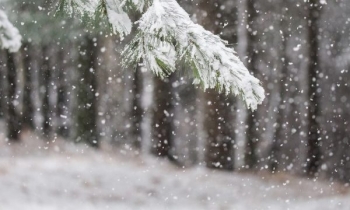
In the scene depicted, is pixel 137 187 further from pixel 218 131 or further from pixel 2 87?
pixel 2 87

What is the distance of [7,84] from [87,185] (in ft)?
23.4

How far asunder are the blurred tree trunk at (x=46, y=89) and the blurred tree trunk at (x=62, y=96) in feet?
1.14

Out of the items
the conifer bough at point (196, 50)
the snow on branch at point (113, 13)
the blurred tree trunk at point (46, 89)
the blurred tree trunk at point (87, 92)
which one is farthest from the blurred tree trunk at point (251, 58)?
the conifer bough at point (196, 50)

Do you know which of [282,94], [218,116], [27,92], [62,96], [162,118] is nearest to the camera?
[218,116]

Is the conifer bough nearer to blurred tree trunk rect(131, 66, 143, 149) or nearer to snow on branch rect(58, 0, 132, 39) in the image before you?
snow on branch rect(58, 0, 132, 39)

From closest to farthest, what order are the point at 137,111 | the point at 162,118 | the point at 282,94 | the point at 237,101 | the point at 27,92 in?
the point at 237,101, the point at 282,94, the point at 162,118, the point at 137,111, the point at 27,92

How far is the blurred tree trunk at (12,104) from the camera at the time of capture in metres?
16.3

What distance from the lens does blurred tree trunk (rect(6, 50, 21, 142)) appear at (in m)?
16.3

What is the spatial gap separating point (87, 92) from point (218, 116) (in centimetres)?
478

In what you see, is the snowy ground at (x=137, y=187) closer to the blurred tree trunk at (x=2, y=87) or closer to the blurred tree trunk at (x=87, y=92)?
the blurred tree trunk at (x=87, y=92)

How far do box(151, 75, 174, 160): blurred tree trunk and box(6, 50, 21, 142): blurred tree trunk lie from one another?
4358 millimetres

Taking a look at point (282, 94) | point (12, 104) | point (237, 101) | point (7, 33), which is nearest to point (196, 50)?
point (7, 33)

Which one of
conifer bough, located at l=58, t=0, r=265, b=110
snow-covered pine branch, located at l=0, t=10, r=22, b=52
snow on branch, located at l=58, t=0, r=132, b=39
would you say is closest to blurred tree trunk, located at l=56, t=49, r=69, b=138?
snow-covered pine branch, located at l=0, t=10, r=22, b=52

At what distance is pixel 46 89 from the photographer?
17.9 m
